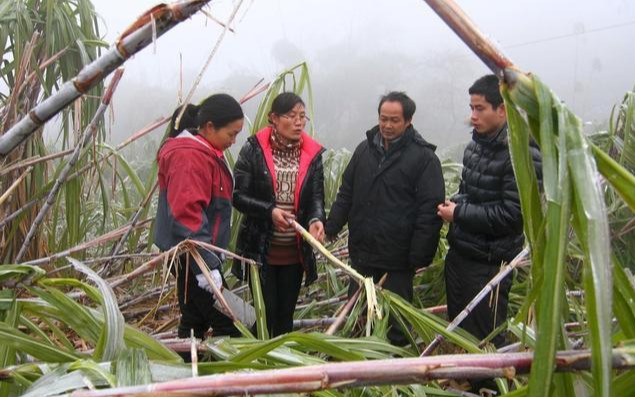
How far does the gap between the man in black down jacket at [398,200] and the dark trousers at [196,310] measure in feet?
1.71

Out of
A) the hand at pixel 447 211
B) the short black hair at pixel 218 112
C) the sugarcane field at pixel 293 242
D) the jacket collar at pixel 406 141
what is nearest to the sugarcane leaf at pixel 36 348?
the sugarcane field at pixel 293 242

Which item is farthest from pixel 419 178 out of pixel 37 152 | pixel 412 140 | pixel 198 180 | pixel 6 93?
pixel 6 93

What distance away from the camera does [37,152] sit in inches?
61.4

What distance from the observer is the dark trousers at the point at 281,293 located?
2064mm

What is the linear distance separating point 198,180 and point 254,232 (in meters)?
0.48

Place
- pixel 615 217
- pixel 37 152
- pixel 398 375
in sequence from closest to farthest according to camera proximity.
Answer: pixel 398 375 < pixel 37 152 < pixel 615 217

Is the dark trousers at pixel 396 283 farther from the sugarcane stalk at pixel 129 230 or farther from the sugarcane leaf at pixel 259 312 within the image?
the sugarcane stalk at pixel 129 230

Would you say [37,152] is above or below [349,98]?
below

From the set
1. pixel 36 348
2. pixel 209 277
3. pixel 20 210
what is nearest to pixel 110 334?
pixel 36 348

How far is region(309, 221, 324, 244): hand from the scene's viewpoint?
1929mm

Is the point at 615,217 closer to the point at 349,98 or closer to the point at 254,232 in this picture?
the point at 254,232

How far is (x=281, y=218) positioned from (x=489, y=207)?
67 cm

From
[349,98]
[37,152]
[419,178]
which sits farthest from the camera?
[349,98]

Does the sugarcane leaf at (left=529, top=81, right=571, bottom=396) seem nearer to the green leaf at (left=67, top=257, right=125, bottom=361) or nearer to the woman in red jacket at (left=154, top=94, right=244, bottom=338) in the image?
the green leaf at (left=67, top=257, right=125, bottom=361)
